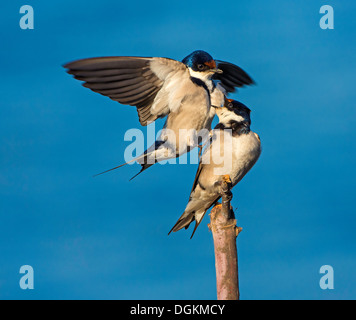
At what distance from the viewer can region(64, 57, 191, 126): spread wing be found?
5383 millimetres

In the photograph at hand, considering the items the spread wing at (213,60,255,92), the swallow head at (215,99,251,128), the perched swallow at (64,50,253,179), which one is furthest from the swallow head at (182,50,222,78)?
the spread wing at (213,60,255,92)

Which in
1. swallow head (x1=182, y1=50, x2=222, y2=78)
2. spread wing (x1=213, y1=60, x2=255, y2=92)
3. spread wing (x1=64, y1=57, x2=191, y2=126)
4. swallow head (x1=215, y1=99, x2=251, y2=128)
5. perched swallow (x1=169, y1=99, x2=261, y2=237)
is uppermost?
spread wing (x1=213, y1=60, x2=255, y2=92)

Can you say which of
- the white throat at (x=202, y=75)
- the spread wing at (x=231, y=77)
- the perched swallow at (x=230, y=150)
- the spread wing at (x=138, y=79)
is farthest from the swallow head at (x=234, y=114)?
the spread wing at (x=231, y=77)

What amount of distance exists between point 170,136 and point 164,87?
39cm

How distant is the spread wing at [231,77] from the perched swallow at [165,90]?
0.73m

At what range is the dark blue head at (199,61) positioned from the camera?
222 inches

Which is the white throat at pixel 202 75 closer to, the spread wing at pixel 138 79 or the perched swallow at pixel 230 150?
the spread wing at pixel 138 79

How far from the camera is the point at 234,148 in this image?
566 centimetres

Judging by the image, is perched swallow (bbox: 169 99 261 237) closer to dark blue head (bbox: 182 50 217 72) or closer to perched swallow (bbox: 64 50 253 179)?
perched swallow (bbox: 64 50 253 179)

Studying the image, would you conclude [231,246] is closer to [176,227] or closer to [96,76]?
[176,227]
